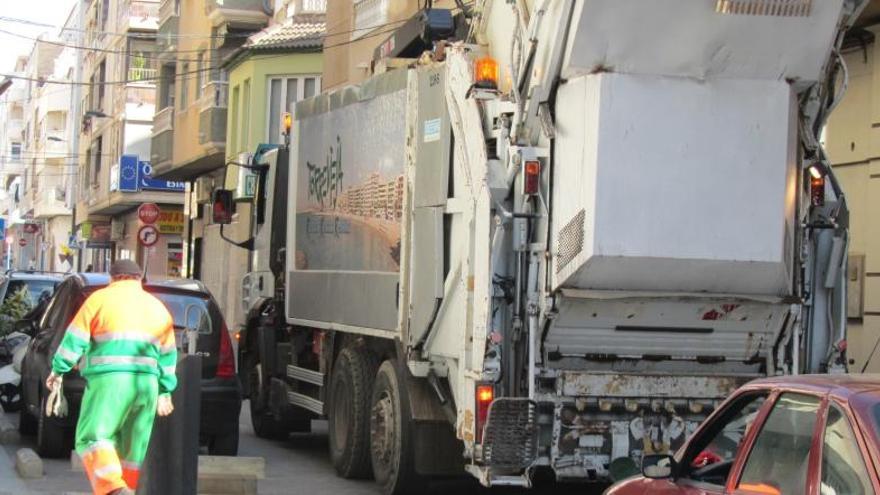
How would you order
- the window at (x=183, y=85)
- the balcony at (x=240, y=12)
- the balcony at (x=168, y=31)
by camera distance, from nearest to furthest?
the balcony at (x=240, y=12), the window at (x=183, y=85), the balcony at (x=168, y=31)

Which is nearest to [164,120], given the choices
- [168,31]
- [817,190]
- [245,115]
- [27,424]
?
[168,31]

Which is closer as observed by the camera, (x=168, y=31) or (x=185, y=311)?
(x=185, y=311)

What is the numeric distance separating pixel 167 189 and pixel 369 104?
35.4m

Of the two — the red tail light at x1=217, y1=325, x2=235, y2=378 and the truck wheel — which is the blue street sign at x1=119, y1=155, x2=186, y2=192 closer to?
the truck wheel

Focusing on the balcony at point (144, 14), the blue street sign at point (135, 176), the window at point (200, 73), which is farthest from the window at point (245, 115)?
the balcony at point (144, 14)

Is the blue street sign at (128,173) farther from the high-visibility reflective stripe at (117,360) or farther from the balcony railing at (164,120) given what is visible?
the high-visibility reflective stripe at (117,360)

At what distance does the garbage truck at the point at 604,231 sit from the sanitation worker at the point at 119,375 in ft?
6.15

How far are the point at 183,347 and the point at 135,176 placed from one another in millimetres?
33568

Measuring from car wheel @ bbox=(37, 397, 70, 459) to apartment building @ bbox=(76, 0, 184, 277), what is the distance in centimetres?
2951

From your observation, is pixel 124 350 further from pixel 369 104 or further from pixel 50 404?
pixel 369 104

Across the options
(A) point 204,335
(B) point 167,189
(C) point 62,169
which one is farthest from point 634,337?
(C) point 62,169

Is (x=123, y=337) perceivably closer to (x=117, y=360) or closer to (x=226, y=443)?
(x=117, y=360)

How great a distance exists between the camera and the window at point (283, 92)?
31.2 meters

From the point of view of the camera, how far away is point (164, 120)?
40.0 meters
